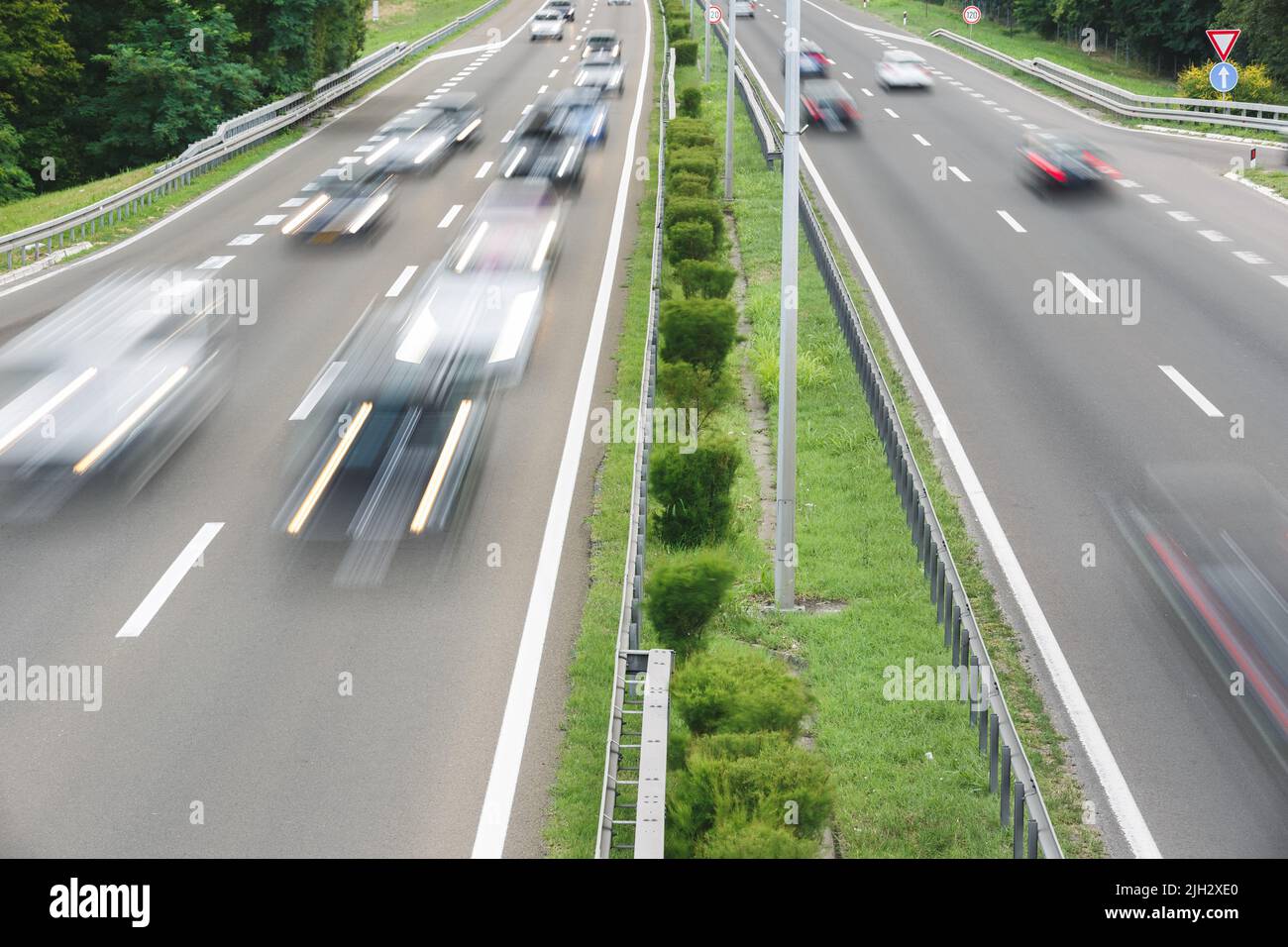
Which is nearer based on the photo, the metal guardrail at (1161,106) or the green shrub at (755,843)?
the green shrub at (755,843)

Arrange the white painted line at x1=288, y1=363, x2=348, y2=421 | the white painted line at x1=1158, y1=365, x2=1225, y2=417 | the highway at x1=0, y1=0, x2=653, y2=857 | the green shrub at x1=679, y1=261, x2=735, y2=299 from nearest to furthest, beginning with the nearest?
the highway at x1=0, y1=0, x2=653, y2=857 < the white painted line at x1=1158, y1=365, x2=1225, y2=417 < the white painted line at x1=288, y1=363, x2=348, y2=421 < the green shrub at x1=679, y1=261, x2=735, y2=299

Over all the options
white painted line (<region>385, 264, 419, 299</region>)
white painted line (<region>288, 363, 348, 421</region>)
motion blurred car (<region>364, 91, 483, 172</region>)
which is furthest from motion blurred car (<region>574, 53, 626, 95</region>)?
white painted line (<region>288, 363, 348, 421</region>)

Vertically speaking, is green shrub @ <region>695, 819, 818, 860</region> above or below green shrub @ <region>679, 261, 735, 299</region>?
below

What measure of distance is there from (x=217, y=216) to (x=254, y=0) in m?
17.1

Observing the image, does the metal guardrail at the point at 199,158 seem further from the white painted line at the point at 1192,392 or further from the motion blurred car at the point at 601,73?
the white painted line at the point at 1192,392

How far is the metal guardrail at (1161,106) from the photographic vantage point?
123 feet

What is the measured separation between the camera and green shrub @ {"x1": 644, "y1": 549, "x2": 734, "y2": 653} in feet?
39.3

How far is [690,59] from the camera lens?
52.0 meters

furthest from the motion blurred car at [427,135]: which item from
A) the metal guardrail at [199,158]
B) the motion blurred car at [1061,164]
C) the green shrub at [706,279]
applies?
the green shrub at [706,279]

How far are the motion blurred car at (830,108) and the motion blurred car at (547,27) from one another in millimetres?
24174

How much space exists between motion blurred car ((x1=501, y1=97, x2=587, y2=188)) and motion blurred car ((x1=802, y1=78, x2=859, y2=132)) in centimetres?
760

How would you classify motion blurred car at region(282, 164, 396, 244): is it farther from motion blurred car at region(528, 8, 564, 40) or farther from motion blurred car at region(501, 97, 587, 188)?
motion blurred car at region(528, 8, 564, 40)

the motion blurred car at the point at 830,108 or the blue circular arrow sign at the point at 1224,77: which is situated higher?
the blue circular arrow sign at the point at 1224,77

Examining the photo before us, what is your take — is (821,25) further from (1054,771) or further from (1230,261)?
(1054,771)
